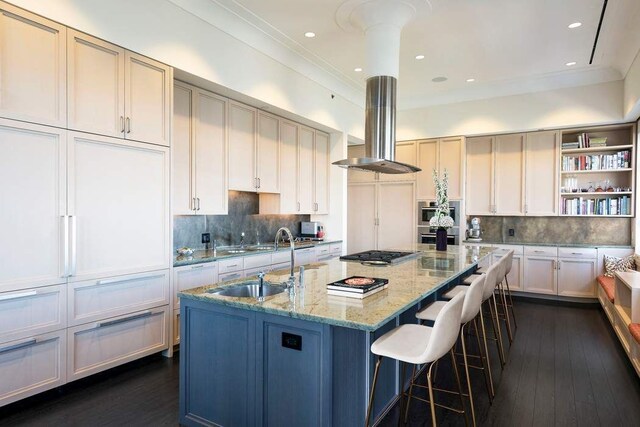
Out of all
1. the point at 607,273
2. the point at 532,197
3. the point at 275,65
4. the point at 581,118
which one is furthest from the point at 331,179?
the point at 607,273

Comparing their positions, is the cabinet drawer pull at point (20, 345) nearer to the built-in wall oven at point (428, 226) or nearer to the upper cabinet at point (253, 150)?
the upper cabinet at point (253, 150)

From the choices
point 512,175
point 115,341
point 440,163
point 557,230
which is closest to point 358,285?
point 115,341

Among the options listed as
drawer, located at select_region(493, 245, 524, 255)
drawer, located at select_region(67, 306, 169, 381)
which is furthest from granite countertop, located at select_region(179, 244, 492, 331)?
drawer, located at select_region(493, 245, 524, 255)

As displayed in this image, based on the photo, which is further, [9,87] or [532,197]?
[532,197]

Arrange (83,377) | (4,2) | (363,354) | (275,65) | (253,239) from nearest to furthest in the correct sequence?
(363,354) → (4,2) → (83,377) → (275,65) → (253,239)

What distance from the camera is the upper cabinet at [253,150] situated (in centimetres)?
445

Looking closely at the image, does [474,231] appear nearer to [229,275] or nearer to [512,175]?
[512,175]

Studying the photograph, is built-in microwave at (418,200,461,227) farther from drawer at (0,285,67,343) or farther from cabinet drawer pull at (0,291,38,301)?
cabinet drawer pull at (0,291,38,301)

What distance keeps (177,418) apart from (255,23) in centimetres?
362

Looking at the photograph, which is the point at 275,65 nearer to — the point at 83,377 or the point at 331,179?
the point at 331,179

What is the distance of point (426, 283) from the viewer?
8.54ft

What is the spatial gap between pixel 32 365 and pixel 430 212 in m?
5.58

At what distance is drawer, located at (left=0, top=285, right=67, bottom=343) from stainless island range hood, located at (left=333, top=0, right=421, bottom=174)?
266 cm

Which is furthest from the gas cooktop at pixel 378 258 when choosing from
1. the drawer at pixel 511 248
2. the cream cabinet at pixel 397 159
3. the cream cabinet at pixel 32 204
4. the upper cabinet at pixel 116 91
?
the cream cabinet at pixel 397 159
